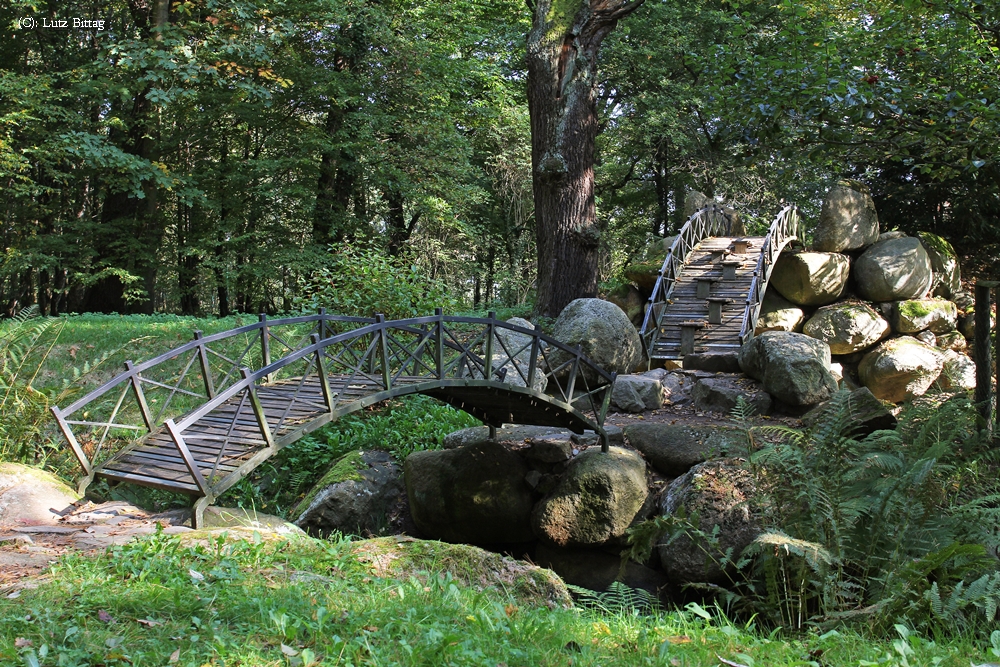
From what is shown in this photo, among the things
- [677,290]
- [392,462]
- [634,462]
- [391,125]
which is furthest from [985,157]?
[391,125]

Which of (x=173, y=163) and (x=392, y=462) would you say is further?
(x=173, y=163)

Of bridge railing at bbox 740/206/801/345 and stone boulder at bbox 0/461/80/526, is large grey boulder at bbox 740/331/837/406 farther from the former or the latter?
stone boulder at bbox 0/461/80/526

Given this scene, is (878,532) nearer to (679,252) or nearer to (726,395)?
(726,395)

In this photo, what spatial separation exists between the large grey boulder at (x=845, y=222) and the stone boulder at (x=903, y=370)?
123 inches

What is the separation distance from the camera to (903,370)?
15664 mm

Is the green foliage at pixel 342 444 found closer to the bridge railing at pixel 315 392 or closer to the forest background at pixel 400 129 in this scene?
the bridge railing at pixel 315 392

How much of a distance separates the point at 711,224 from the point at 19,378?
17239 mm

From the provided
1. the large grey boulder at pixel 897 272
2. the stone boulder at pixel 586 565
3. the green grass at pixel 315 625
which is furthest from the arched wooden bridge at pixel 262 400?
the large grey boulder at pixel 897 272

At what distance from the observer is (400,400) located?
11.6 meters

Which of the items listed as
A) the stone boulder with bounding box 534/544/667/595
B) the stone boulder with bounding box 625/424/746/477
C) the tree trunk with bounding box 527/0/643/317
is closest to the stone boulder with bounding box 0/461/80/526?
the stone boulder with bounding box 534/544/667/595

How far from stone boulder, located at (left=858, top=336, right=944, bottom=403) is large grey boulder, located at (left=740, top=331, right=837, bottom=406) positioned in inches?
180

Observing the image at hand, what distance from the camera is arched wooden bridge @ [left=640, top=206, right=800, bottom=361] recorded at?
15.7 meters

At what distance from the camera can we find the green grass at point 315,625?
3.07m

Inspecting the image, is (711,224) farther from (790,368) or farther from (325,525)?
(325,525)
